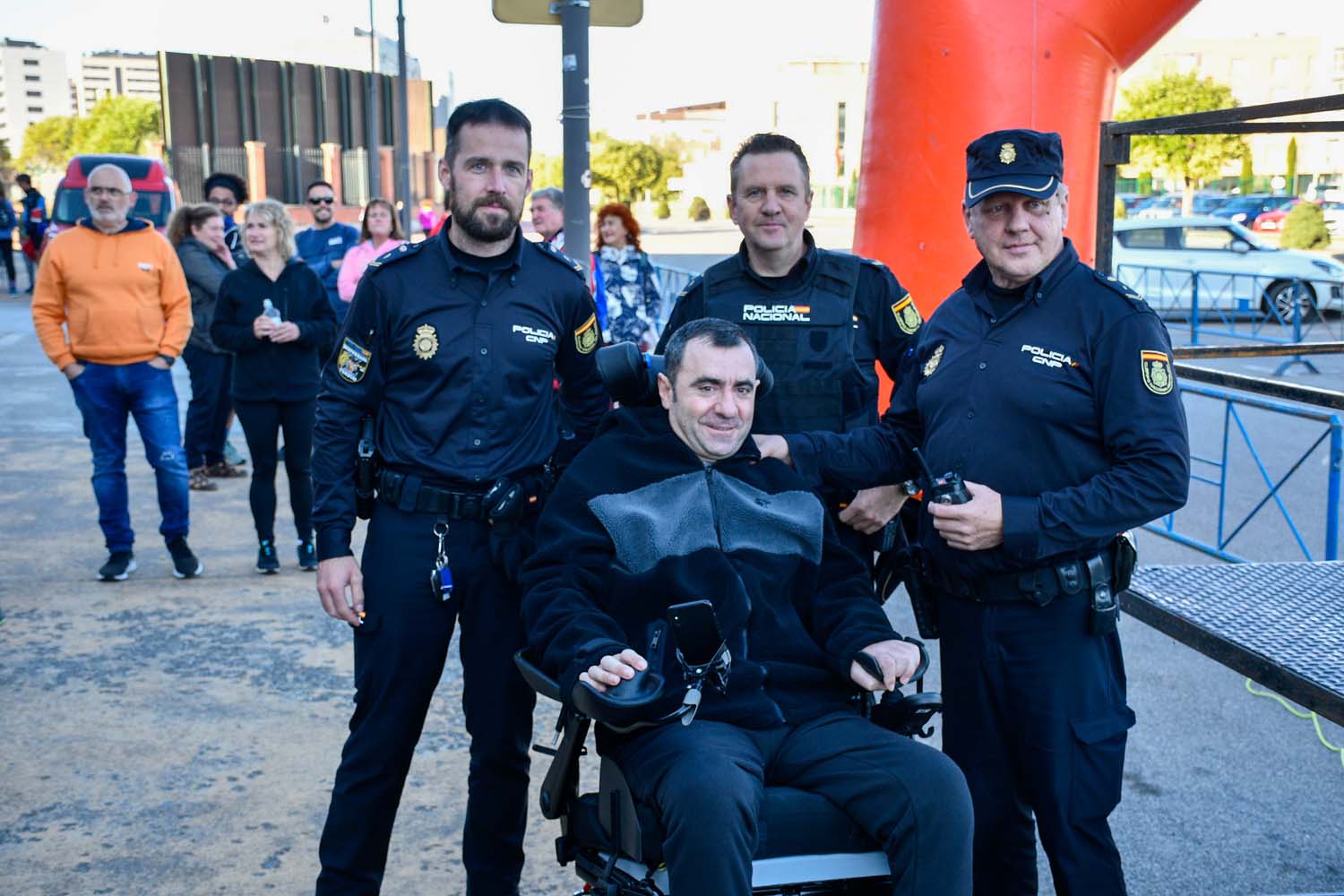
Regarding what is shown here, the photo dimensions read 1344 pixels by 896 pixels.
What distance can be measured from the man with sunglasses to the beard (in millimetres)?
6901

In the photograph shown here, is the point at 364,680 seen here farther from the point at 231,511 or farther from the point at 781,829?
the point at 231,511

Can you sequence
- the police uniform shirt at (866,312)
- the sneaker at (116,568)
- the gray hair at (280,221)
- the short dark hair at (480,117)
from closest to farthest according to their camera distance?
the short dark hair at (480,117) < the police uniform shirt at (866,312) < the sneaker at (116,568) < the gray hair at (280,221)

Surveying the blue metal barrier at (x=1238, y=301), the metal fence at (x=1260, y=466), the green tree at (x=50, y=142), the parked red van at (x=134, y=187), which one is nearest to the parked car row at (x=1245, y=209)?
the blue metal barrier at (x=1238, y=301)

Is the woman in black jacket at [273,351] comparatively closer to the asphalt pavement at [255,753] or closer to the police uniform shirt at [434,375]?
the asphalt pavement at [255,753]

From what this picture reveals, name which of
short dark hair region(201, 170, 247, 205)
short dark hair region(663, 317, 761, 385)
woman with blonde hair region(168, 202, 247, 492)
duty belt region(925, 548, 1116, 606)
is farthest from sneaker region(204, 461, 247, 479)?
duty belt region(925, 548, 1116, 606)

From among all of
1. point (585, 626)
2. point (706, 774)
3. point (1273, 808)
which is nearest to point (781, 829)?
point (706, 774)

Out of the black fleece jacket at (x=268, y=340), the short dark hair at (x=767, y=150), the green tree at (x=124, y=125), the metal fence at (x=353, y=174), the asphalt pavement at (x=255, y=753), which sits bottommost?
the asphalt pavement at (x=255, y=753)

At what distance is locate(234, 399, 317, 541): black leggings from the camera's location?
22.1 ft

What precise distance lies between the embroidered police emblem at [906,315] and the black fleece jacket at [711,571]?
1002mm

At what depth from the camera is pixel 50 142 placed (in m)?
123

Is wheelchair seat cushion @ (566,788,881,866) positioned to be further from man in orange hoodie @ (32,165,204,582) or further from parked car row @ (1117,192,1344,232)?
parked car row @ (1117,192,1344,232)

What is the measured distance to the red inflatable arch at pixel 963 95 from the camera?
4.89 m

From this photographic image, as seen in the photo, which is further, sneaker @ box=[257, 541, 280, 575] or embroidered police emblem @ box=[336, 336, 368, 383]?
sneaker @ box=[257, 541, 280, 575]

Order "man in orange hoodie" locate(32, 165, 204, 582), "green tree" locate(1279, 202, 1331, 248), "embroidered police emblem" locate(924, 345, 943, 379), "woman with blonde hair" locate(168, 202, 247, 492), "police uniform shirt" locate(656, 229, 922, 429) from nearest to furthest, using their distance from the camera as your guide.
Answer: "embroidered police emblem" locate(924, 345, 943, 379) < "police uniform shirt" locate(656, 229, 922, 429) < "man in orange hoodie" locate(32, 165, 204, 582) < "woman with blonde hair" locate(168, 202, 247, 492) < "green tree" locate(1279, 202, 1331, 248)
